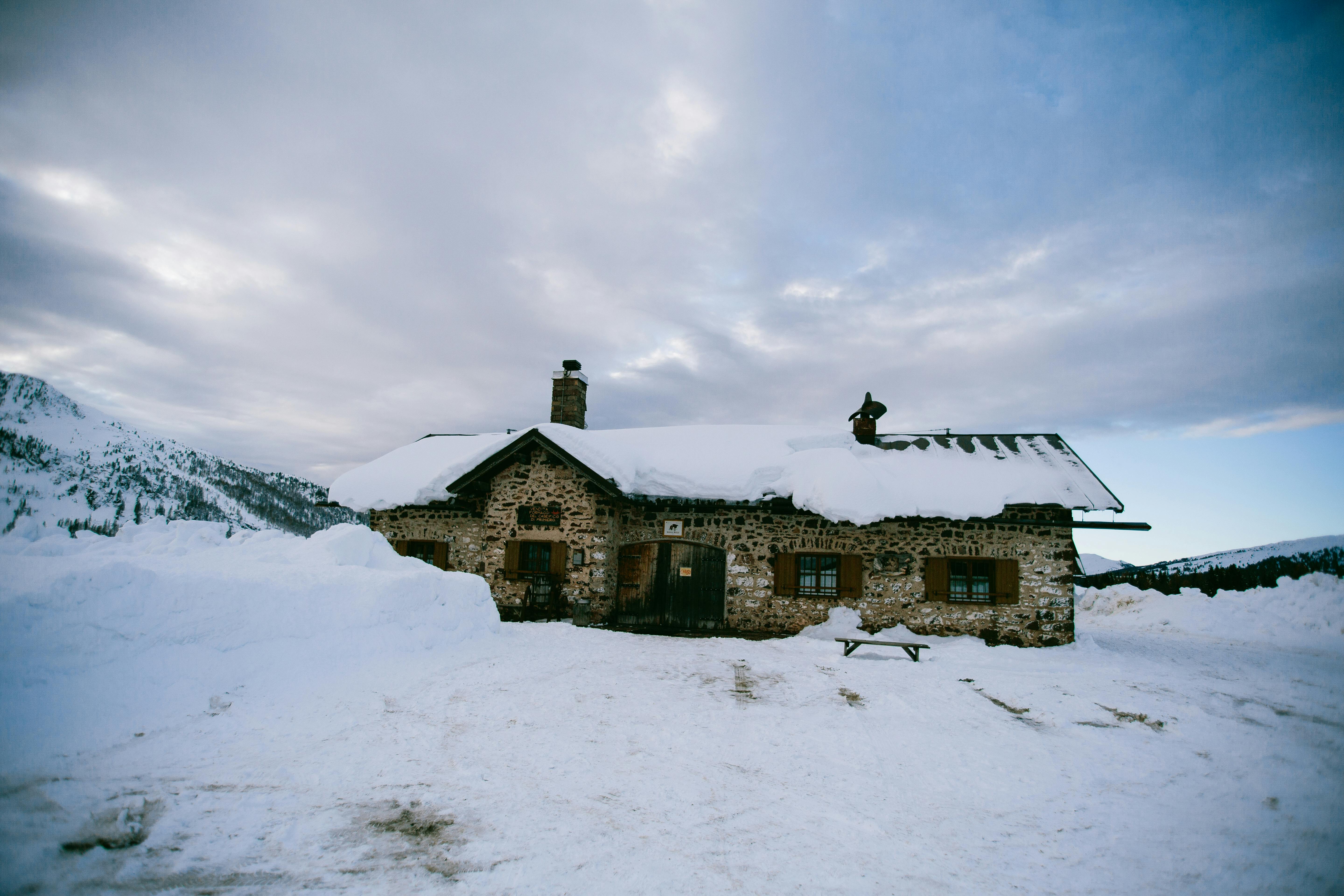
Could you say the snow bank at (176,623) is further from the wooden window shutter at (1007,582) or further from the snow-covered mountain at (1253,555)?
the snow-covered mountain at (1253,555)

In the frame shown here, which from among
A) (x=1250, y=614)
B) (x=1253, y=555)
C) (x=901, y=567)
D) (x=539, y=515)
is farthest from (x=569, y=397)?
(x=1253, y=555)

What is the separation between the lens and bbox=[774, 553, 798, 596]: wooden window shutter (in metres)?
12.1

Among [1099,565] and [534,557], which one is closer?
[534,557]

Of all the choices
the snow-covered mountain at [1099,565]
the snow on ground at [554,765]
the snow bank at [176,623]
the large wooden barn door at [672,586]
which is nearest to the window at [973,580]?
the snow on ground at [554,765]

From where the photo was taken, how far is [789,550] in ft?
40.1

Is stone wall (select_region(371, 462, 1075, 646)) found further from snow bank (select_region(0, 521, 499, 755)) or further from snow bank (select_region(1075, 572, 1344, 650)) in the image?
snow bank (select_region(1075, 572, 1344, 650))

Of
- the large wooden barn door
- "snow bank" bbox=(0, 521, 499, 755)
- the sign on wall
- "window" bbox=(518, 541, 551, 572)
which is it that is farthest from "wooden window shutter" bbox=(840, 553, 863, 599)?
"snow bank" bbox=(0, 521, 499, 755)

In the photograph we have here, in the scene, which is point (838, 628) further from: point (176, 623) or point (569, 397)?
point (176, 623)

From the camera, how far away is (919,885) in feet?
9.80

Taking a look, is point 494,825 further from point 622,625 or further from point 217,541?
point 622,625

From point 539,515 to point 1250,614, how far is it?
2090cm

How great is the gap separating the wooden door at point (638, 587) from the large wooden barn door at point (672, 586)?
11 mm

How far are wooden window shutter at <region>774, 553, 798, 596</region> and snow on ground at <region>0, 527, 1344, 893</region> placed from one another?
162 inches

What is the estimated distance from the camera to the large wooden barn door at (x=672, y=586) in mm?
12422
